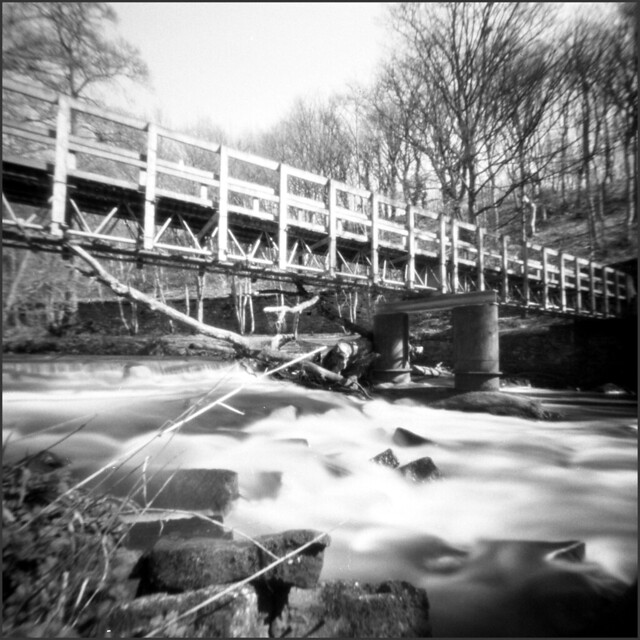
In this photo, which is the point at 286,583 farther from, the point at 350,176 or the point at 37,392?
the point at 350,176

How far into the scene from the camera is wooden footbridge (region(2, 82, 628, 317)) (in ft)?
12.3

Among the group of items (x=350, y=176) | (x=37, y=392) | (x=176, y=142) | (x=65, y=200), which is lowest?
(x=37, y=392)

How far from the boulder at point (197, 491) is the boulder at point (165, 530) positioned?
0.18 m

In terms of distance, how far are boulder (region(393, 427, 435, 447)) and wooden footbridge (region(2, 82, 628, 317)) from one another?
350 centimetres

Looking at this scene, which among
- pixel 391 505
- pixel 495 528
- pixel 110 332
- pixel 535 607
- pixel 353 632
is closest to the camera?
pixel 353 632

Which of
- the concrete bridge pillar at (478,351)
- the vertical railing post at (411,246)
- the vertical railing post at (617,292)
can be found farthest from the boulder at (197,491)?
the vertical railing post at (617,292)

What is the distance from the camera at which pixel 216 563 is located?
5.91 feet

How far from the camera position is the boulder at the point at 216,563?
68.9 inches

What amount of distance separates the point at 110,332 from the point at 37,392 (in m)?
5.19

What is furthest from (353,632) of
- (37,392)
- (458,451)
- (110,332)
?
(110,332)

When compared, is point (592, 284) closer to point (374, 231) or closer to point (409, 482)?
point (374, 231)

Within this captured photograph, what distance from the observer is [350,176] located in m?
11.6

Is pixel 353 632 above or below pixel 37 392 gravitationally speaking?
below

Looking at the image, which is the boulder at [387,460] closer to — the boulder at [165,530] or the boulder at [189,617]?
the boulder at [165,530]
